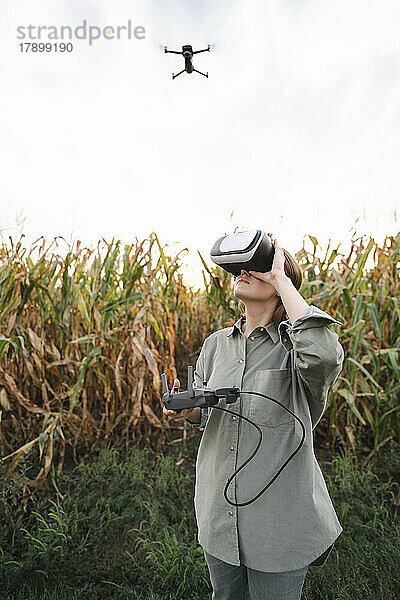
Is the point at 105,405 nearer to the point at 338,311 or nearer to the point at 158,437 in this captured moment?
the point at 158,437

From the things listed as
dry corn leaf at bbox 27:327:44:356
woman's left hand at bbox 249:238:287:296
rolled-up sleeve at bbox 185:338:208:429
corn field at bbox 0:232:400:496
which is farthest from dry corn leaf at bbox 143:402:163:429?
woman's left hand at bbox 249:238:287:296

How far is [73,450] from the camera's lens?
2.99m

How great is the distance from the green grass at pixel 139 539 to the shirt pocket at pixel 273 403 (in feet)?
4.32

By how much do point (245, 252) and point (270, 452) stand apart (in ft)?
1.83

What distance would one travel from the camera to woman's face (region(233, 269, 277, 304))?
1383 millimetres

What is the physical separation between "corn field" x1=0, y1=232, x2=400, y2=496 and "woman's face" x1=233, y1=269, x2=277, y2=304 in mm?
1449

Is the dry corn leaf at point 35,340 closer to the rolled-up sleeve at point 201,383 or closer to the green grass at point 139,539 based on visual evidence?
the green grass at point 139,539

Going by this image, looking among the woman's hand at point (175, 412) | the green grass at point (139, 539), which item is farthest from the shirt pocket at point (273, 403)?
the green grass at point (139, 539)

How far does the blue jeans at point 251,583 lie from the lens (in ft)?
4.15

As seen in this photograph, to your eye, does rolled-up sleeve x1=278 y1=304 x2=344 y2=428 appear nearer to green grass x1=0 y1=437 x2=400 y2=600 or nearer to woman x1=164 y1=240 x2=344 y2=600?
woman x1=164 y1=240 x2=344 y2=600

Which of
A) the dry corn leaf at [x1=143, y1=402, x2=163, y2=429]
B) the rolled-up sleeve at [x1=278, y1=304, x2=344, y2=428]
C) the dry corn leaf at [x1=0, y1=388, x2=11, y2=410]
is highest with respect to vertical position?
the rolled-up sleeve at [x1=278, y1=304, x2=344, y2=428]

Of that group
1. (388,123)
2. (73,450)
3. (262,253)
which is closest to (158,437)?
(73,450)

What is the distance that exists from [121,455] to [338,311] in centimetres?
172

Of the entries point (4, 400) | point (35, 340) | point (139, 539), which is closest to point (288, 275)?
point (139, 539)
